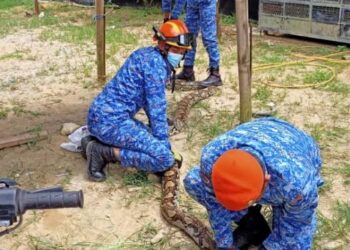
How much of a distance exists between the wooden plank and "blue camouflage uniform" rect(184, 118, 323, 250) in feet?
7.73

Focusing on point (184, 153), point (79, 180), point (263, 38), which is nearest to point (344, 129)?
point (184, 153)

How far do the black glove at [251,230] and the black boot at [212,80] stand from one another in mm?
3439

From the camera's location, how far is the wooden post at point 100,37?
6.32m

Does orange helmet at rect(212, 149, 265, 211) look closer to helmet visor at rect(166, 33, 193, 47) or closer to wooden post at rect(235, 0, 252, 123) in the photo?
helmet visor at rect(166, 33, 193, 47)

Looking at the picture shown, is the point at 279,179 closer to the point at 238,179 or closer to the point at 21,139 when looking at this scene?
the point at 238,179

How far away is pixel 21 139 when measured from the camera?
491 cm

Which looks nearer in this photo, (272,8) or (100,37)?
(100,37)

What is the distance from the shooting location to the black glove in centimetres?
319

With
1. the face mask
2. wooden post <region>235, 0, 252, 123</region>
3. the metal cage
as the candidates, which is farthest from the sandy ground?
the metal cage

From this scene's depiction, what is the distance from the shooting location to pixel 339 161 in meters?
4.57

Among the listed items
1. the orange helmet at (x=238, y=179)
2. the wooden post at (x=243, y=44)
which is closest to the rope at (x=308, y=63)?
the wooden post at (x=243, y=44)

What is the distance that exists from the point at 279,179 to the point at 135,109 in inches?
77.0

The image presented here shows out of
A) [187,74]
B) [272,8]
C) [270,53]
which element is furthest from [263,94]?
[272,8]

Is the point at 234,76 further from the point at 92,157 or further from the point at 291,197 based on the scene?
the point at 291,197
